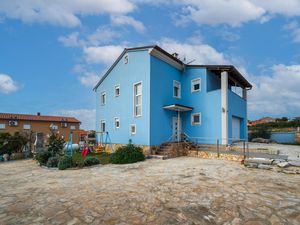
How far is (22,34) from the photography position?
12.6 metres

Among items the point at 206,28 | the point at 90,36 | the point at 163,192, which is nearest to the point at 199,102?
the point at 206,28

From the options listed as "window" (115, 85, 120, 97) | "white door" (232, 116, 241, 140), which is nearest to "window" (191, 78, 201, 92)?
"white door" (232, 116, 241, 140)

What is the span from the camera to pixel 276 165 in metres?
10.0

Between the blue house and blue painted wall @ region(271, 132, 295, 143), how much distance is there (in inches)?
315

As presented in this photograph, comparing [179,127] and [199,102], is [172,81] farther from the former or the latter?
[179,127]

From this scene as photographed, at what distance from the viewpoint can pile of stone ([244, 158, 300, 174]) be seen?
9.41 meters

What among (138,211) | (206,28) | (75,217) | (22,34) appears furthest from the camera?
(206,28)

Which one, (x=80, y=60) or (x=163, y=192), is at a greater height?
(x=80, y=60)

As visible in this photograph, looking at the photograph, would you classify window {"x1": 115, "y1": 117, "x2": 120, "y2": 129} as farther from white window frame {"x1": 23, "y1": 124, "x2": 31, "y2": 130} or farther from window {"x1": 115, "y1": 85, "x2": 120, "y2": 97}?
white window frame {"x1": 23, "y1": 124, "x2": 31, "y2": 130}

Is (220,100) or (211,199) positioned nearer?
(211,199)

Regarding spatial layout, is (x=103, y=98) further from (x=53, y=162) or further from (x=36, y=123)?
(x=36, y=123)

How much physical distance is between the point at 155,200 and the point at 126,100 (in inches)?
510

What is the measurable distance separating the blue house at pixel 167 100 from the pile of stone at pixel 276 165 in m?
4.47

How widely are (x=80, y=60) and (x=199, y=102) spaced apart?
9605 millimetres
